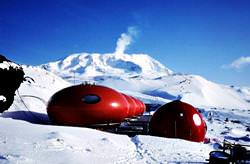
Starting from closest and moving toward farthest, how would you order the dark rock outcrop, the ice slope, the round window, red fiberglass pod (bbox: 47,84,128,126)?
the ice slope
red fiberglass pod (bbox: 47,84,128,126)
the round window
the dark rock outcrop

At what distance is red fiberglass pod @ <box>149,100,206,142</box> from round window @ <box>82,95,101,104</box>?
5.39 meters

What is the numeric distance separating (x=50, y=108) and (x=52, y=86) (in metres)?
26.2

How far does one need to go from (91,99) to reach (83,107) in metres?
1.14

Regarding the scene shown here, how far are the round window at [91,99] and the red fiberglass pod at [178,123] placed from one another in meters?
5.39

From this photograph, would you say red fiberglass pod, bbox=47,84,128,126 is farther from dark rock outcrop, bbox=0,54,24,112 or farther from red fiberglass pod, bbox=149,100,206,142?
red fiberglass pod, bbox=149,100,206,142

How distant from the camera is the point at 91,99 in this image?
29.1 m

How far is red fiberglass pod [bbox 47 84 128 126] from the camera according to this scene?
2846cm

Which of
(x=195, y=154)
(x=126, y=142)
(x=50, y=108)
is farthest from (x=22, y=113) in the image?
(x=195, y=154)

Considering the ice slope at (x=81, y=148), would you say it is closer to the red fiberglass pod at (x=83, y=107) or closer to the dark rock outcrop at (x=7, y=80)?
the red fiberglass pod at (x=83, y=107)

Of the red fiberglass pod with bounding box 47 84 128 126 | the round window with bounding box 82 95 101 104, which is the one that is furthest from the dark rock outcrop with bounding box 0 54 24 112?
the round window with bounding box 82 95 101 104

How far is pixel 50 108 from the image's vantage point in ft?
97.2

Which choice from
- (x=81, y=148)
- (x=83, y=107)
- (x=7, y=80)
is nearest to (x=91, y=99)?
(x=83, y=107)

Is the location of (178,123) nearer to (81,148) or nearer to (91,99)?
(91,99)

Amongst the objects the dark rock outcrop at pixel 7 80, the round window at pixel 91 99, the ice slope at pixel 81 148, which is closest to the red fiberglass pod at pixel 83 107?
the round window at pixel 91 99
